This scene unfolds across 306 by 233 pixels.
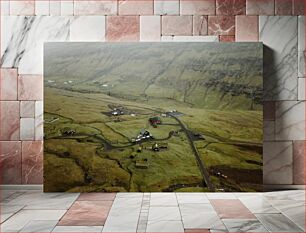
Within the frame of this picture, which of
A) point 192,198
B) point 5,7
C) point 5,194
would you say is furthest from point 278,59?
point 5,194

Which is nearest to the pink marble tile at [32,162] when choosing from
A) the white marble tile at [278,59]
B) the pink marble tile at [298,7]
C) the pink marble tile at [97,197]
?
the pink marble tile at [97,197]

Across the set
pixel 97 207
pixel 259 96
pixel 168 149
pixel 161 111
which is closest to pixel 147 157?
pixel 168 149

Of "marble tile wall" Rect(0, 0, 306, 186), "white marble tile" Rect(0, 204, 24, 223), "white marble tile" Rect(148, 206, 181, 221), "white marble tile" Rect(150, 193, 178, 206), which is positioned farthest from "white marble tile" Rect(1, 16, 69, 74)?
"white marble tile" Rect(148, 206, 181, 221)

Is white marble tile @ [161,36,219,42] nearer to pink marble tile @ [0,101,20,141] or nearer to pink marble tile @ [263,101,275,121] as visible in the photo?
pink marble tile @ [263,101,275,121]

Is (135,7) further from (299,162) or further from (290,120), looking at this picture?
(299,162)

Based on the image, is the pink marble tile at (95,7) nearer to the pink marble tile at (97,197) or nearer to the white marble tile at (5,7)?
the white marble tile at (5,7)

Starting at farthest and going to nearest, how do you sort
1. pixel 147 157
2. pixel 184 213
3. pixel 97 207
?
pixel 147 157 < pixel 97 207 < pixel 184 213

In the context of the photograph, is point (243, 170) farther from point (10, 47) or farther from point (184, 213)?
point (10, 47)
